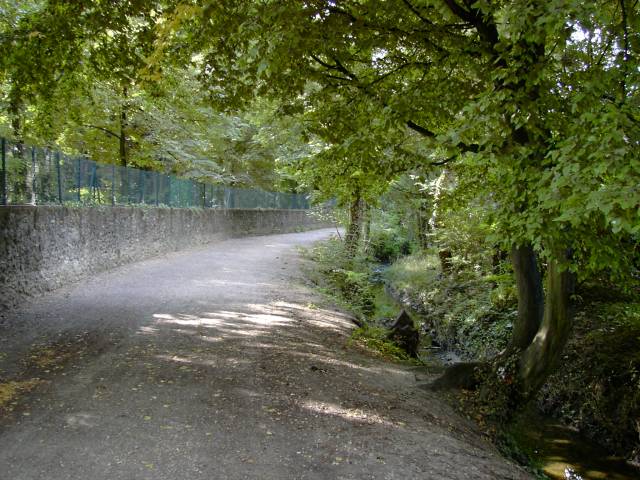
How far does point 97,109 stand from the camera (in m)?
18.9

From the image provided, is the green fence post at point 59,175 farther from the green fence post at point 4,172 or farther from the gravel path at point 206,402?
the gravel path at point 206,402

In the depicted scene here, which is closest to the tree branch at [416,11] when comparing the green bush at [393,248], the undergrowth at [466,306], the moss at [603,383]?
the moss at [603,383]

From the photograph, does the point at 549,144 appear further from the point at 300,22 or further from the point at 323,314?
the point at 323,314

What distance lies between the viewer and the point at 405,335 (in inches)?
476

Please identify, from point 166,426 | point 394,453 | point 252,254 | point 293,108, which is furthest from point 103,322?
point 252,254

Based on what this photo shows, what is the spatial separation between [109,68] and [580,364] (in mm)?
10157

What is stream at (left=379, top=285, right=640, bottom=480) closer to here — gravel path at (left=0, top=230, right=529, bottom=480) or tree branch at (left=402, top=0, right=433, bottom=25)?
gravel path at (left=0, top=230, right=529, bottom=480)

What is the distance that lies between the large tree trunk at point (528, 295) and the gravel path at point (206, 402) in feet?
5.45

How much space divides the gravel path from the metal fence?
233cm

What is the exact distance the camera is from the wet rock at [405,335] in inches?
469

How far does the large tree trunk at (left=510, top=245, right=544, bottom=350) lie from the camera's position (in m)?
7.95

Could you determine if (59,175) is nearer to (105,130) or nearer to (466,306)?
(105,130)

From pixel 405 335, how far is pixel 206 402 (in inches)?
270

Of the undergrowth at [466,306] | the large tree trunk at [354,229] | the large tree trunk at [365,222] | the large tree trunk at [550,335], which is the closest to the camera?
the large tree trunk at [550,335]
